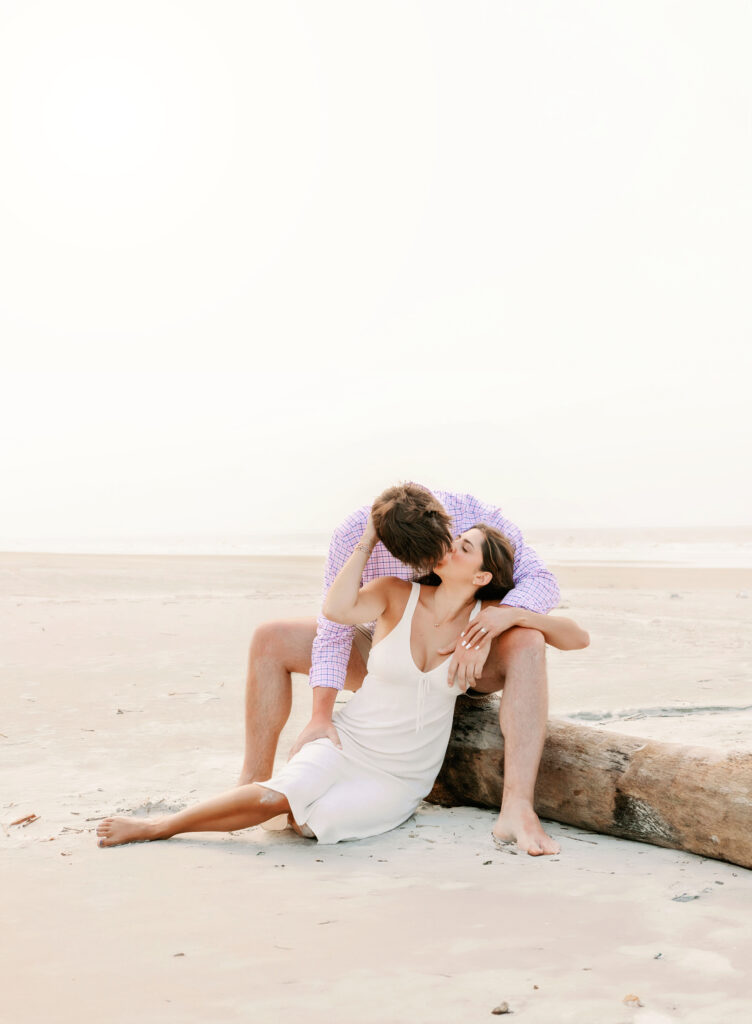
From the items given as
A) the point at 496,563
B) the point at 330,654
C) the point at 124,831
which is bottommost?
the point at 124,831

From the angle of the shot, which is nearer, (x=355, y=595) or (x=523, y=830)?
(x=523, y=830)

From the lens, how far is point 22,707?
5.80 meters

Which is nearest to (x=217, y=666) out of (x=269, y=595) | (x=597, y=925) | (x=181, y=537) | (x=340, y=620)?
(x=340, y=620)

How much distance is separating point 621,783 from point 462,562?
97 centimetres

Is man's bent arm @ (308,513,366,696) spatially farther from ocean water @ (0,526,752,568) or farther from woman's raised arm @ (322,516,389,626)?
ocean water @ (0,526,752,568)

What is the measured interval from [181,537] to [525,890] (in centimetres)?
4187

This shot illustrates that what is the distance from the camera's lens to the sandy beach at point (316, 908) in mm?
2051

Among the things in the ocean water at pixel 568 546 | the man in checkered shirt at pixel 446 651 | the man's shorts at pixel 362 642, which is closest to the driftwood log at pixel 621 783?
the man in checkered shirt at pixel 446 651

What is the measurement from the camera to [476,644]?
3.52m

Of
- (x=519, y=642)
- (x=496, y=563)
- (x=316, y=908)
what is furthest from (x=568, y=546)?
(x=316, y=908)

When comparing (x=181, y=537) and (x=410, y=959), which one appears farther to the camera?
(x=181, y=537)

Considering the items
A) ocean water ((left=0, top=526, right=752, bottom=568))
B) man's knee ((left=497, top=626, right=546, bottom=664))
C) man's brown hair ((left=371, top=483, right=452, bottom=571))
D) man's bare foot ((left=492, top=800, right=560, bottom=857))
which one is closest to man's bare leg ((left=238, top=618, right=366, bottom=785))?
man's brown hair ((left=371, top=483, right=452, bottom=571))

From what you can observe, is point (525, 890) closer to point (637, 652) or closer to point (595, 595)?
point (637, 652)

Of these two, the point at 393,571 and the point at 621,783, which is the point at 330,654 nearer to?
the point at 393,571
